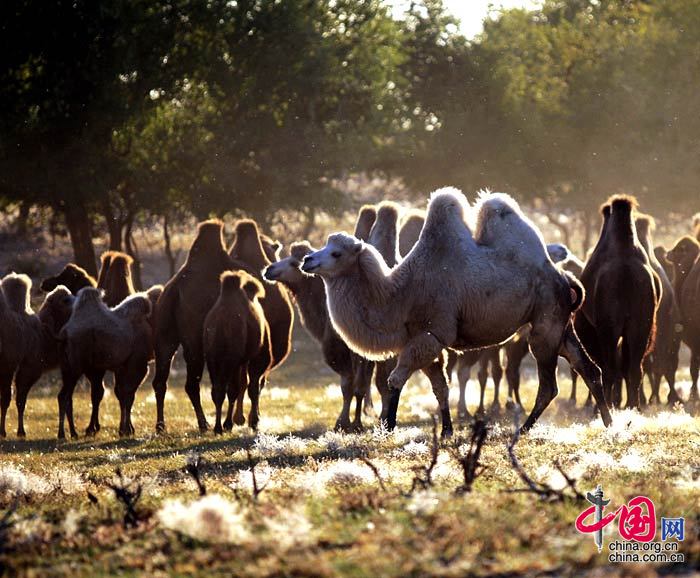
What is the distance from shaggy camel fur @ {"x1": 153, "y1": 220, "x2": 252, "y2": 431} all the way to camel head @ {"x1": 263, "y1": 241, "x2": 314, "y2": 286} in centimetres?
121

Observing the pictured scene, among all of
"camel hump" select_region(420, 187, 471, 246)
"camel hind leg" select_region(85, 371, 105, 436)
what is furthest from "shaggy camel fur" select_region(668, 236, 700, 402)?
"camel hind leg" select_region(85, 371, 105, 436)

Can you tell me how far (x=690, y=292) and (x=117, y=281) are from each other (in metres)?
8.69

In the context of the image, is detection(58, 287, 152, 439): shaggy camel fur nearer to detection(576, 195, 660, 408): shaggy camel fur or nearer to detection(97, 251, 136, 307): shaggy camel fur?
detection(97, 251, 136, 307): shaggy camel fur

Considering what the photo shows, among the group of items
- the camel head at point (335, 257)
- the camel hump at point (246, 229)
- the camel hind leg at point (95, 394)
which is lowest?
the camel hind leg at point (95, 394)

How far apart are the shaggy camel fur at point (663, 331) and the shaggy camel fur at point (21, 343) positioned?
8.23 meters

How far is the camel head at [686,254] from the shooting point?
66.0ft

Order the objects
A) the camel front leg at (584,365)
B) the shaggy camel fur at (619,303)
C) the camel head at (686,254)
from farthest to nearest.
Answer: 1. the camel head at (686,254)
2. the shaggy camel fur at (619,303)
3. the camel front leg at (584,365)

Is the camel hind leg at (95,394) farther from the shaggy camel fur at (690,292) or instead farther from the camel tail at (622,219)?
the shaggy camel fur at (690,292)

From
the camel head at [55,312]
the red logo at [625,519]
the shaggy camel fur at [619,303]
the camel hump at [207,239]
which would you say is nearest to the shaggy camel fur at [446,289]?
the shaggy camel fur at [619,303]

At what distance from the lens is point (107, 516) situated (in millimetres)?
7520

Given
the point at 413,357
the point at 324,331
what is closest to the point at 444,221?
the point at 413,357

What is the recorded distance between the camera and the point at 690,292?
1867 centimetres

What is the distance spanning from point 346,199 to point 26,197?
39.6 feet

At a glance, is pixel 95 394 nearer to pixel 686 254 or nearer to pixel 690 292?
pixel 690 292
